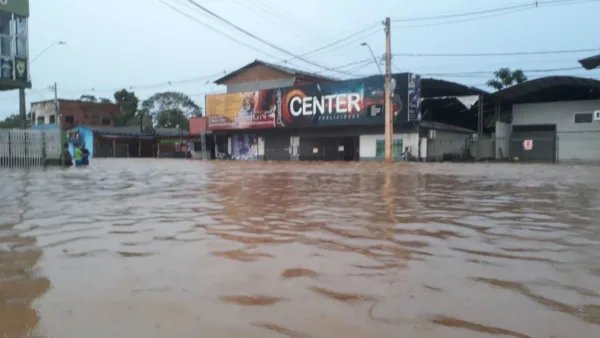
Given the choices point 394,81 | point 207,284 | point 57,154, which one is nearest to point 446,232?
point 207,284

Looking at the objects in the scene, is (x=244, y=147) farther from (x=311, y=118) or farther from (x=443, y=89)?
(x=443, y=89)

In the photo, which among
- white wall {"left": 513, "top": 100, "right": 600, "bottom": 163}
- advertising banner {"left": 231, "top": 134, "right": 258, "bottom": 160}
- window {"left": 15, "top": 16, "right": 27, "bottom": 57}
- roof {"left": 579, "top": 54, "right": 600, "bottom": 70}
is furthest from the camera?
advertising banner {"left": 231, "top": 134, "right": 258, "bottom": 160}

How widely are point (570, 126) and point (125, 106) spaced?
56.0 m

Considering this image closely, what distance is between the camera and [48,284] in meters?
3.49

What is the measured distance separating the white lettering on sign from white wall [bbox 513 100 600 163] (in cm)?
1228

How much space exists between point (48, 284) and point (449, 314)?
9.06 feet

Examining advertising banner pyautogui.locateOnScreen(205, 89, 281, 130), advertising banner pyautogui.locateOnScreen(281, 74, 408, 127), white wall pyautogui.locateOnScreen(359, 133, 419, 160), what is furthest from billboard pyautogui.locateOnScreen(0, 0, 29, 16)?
white wall pyautogui.locateOnScreen(359, 133, 419, 160)

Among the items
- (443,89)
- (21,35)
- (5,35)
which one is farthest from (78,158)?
(443,89)

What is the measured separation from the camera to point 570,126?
109ft

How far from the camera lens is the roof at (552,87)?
29.0 m

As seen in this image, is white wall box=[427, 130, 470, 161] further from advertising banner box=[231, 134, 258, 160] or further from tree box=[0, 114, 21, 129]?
tree box=[0, 114, 21, 129]

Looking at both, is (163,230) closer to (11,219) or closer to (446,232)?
(11,219)

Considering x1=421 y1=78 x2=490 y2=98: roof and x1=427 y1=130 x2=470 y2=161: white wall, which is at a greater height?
x1=421 y1=78 x2=490 y2=98: roof

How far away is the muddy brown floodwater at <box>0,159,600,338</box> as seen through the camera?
2742mm
